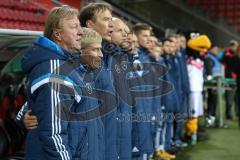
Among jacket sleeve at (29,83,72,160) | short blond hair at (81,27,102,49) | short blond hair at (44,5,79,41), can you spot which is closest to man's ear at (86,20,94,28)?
short blond hair at (81,27,102,49)

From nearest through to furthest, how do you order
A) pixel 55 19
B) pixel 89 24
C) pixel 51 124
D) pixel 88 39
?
1. pixel 51 124
2. pixel 55 19
3. pixel 88 39
4. pixel 89 24

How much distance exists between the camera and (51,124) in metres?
2.01

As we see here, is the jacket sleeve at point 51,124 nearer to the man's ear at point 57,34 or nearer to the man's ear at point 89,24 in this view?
the man's ear at point 57,34

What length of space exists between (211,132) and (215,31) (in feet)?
35.4

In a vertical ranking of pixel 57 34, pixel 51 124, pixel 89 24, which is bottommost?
pixel 51 124

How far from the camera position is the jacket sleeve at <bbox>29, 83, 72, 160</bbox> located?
2.01m

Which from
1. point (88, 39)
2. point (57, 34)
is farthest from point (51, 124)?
point (88, 39)

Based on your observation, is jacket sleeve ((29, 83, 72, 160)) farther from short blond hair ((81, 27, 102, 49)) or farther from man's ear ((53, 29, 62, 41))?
short blond hair ((81, 27, 102, 49))

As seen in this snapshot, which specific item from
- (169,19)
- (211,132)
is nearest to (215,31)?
(169,19)

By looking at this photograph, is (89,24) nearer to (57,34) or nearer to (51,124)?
(57,34)

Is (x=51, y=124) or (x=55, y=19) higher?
(x=55, y=19)

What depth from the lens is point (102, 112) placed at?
262 centimetres

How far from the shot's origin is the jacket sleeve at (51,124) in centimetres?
201

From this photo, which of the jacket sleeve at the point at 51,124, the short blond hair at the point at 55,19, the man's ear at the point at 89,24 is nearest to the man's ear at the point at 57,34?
the short blond hair at the point at 55,19
